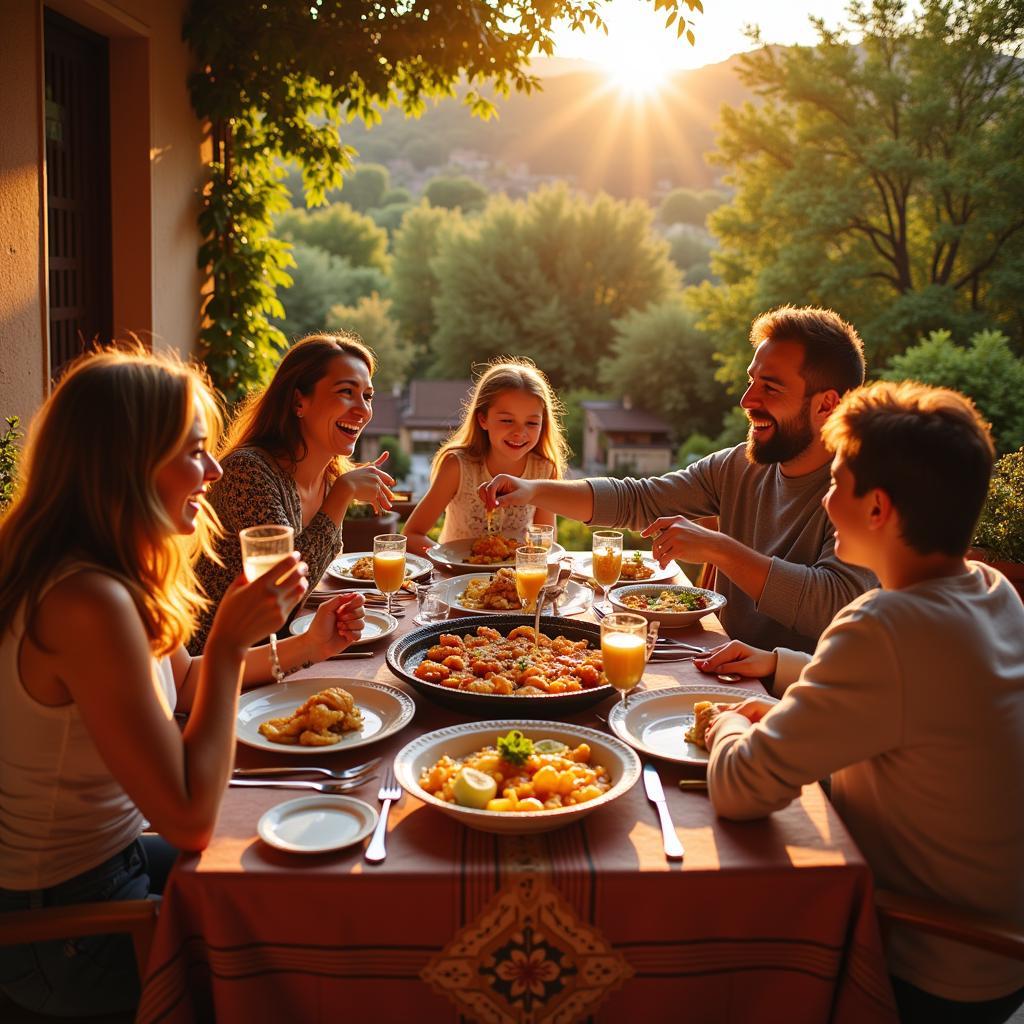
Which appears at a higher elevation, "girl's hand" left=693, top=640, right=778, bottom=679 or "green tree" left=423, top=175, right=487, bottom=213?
"green tree" left=423, top=175, right=487, bottom=213

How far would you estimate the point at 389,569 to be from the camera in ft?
8.67

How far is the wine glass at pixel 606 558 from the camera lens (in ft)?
8.82

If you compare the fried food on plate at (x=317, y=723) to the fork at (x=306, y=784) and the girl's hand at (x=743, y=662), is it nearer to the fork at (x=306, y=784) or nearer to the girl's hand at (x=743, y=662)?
the fork at (x=306, y=784)

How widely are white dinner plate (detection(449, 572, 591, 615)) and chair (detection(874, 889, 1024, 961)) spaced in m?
1.36

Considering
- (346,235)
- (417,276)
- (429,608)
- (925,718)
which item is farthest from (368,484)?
(346,235)

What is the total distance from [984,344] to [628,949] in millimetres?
11085

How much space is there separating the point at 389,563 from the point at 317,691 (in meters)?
0.62

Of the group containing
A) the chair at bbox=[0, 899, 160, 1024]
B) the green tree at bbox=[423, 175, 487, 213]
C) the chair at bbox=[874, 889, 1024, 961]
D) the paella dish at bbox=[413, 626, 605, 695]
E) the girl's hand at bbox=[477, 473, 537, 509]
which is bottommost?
the chair at bbox=[0, 899, 160, 1024]

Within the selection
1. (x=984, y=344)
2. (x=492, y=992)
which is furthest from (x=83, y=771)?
(x=984, y=344)

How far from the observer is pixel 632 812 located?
1.57 m

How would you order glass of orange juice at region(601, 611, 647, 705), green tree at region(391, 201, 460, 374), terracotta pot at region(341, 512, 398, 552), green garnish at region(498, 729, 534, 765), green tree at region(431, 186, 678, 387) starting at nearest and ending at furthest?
1. green garnish at region(498, 729, 534, 765)
2. glass of orange juice at region(601, 611, 647, 705)
3. terracotta pot at region(341, 512, 398, 552)
4. green tree at region(431, 186, 678, 387)
5. green tree at region(391, 201, 460, 374)

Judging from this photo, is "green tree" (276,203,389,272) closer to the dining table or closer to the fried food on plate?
the fried food on plate

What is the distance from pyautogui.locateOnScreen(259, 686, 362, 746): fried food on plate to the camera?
1.79 meters

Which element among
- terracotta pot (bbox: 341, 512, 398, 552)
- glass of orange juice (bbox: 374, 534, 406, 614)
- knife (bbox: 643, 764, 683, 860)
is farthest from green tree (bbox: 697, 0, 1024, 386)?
knife (bbox: 643, 764, 683, 860)
